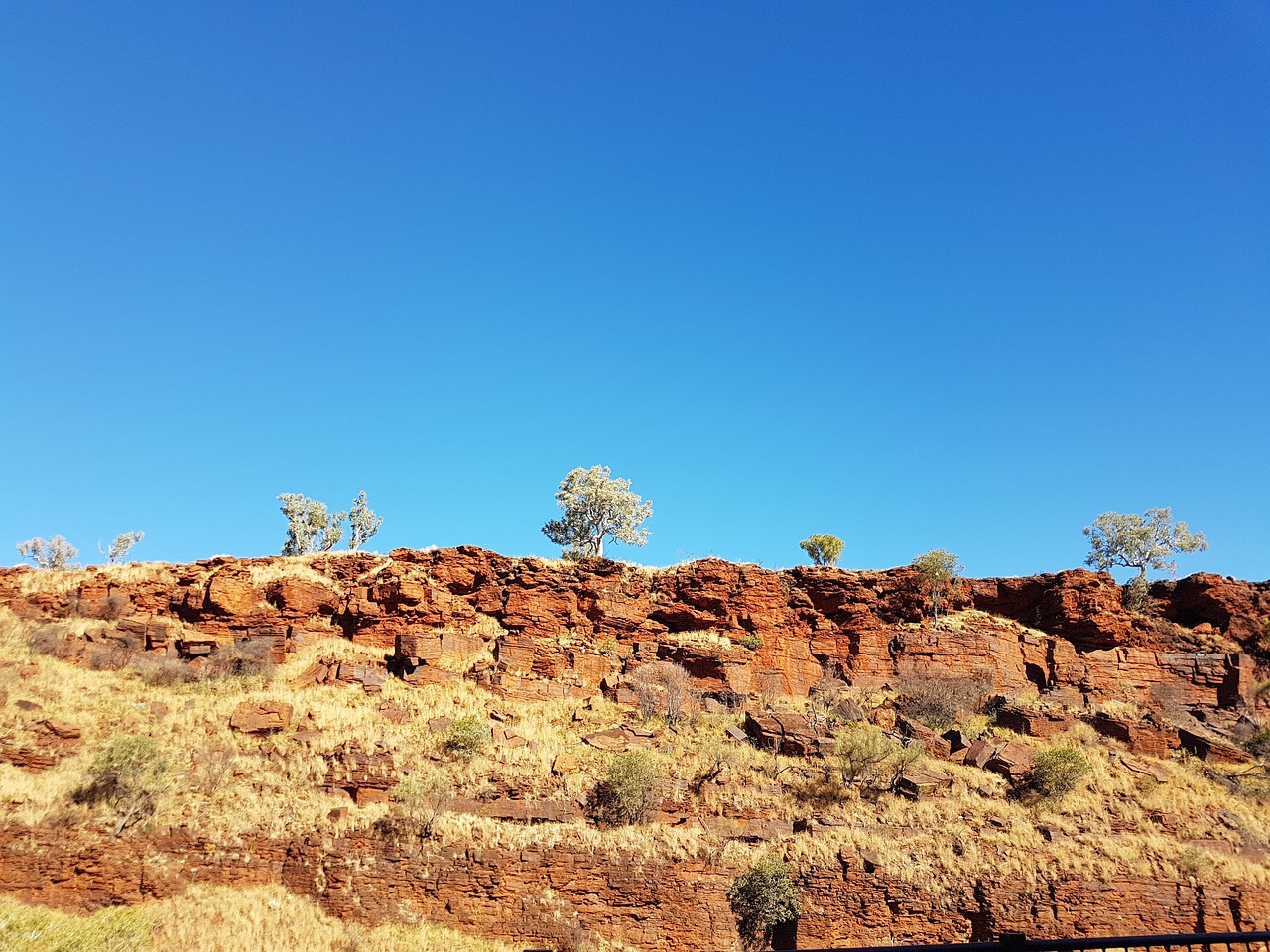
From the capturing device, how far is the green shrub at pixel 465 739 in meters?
23.7

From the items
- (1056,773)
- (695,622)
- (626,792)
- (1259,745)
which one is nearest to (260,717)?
(626,792)

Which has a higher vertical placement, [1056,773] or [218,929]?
[1056,773]

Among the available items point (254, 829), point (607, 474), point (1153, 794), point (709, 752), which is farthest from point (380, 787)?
point (607, 474)

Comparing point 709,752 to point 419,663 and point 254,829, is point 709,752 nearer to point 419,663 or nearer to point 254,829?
point 419,663

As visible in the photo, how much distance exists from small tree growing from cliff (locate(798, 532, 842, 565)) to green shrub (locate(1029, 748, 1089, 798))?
2386cm

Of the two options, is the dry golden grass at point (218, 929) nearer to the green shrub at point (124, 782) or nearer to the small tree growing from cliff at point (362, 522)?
the green shrub at point (124, 782)

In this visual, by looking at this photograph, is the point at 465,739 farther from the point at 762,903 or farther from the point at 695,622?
the point at 695,622

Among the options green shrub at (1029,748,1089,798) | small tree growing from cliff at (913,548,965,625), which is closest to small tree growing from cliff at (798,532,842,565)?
small tree growing from cliff at (913,548,965,625)

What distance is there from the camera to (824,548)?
49.5 meters

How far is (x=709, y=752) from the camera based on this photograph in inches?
1021

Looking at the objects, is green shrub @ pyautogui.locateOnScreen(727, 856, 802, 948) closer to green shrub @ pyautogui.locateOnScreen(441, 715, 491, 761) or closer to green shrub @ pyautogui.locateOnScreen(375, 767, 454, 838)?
green shrub @ pyautogui.locateOnScreen(375, 767, 454, 838)

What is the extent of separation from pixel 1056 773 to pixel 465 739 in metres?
17.6

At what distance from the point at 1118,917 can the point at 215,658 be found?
27769mm

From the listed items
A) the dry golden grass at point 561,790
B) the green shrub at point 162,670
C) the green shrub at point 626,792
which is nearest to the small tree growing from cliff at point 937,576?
the dry golden grass at point 561,790
